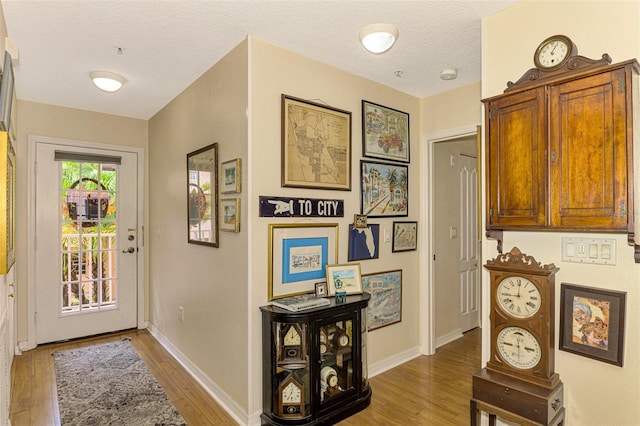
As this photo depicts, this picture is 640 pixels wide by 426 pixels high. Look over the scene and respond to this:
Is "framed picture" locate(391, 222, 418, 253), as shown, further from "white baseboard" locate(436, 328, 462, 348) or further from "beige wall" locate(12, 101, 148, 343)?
"beige wall" locate(12, 101, 148, 343)

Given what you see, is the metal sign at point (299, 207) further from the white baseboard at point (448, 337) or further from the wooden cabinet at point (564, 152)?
the white baseboard at point (448, 337)

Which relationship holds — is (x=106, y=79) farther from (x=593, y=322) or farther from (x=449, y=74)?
(x=593, y=322)

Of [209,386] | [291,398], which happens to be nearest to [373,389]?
[291,398]

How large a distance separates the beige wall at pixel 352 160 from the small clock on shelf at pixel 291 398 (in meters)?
0.22

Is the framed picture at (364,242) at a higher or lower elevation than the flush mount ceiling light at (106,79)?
lower

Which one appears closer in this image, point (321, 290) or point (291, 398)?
point (291, 398)

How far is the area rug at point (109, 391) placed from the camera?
8.30 feet

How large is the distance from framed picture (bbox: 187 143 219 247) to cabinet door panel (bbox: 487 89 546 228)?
77.1 inches

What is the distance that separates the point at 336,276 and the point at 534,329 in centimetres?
136

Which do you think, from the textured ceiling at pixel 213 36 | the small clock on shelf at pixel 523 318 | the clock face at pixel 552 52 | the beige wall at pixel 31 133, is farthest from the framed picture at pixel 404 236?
the beige wall at pixel 31 133

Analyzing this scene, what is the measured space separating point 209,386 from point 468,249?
10.7 ft

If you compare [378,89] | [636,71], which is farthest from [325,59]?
[636,71]

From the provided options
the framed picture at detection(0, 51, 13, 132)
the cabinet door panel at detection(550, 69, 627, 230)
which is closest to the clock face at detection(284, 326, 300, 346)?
the cabinet door panel at detection(550, 69, 627, 230)

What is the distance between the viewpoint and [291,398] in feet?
7.63
